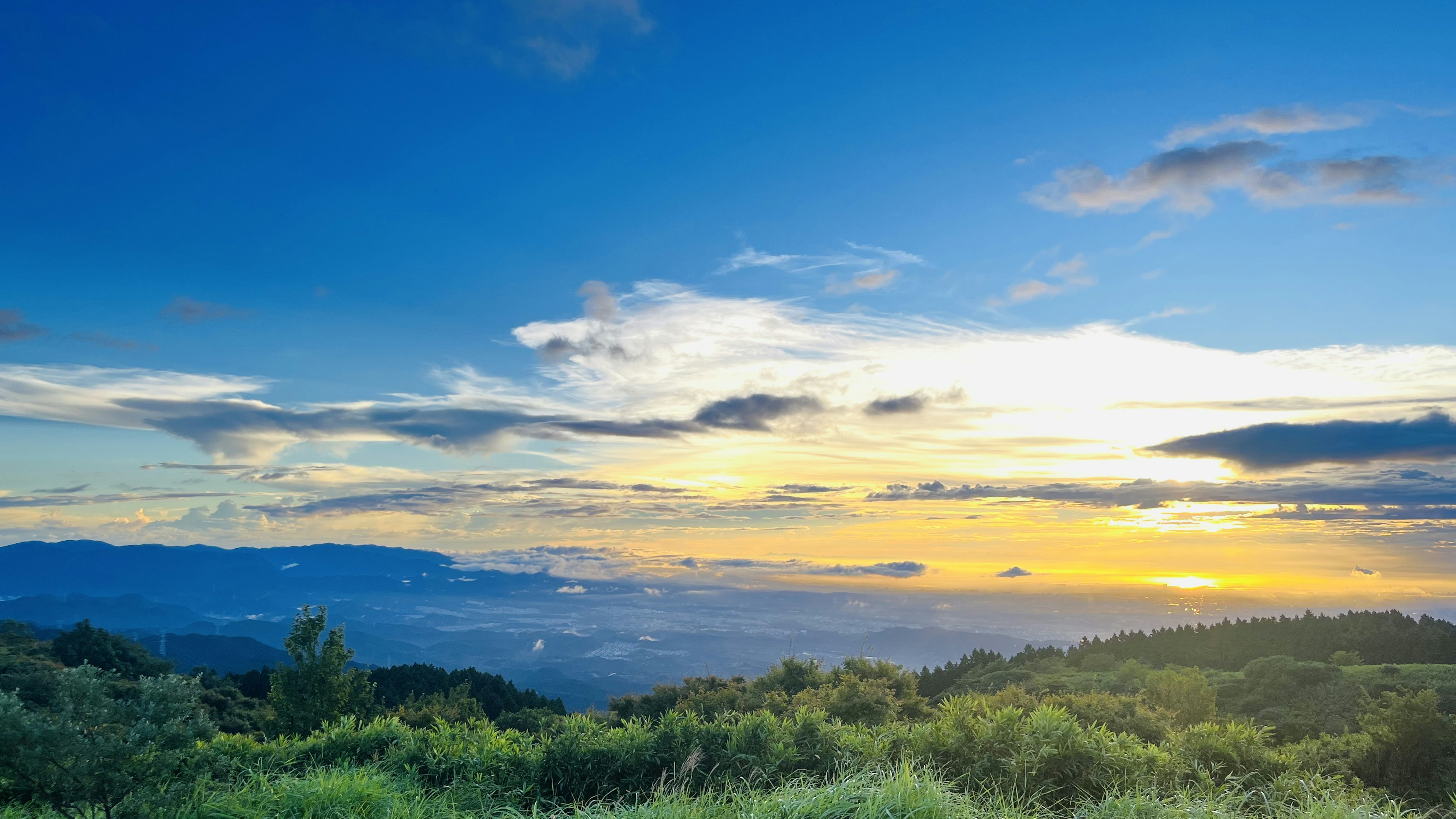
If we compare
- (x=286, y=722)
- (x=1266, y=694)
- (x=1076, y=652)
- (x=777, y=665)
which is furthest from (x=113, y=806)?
(x=1076, y=652)

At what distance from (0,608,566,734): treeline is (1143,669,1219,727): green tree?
3010cm

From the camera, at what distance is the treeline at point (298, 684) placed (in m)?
28.7

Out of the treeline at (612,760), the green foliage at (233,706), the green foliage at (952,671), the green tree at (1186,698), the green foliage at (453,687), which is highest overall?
the treeline at (612,760)

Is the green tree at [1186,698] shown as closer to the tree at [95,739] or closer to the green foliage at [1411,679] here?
the green foliage at [1411,679]

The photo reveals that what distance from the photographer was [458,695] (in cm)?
5381

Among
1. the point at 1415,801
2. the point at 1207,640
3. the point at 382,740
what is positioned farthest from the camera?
the point at 1207,640

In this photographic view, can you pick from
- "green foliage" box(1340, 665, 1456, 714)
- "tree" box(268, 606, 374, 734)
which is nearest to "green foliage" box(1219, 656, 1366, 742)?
"green foliage" box(1340, 665, 1456, 714)

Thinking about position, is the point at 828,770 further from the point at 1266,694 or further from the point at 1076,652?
the point at 1076,652

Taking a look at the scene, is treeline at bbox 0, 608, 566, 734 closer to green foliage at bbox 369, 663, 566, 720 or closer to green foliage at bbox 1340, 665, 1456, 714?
green foliage at bbox 369, 663, 566, 720

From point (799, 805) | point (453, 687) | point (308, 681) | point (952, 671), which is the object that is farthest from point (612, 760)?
point (952, 671)

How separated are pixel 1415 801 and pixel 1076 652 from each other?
72306 millimetres

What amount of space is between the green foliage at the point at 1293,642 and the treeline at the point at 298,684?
5852 centimetres

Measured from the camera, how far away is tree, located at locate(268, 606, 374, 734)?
1121 inches

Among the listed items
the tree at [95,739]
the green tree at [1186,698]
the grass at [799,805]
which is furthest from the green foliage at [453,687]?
the tree at [95,739]
